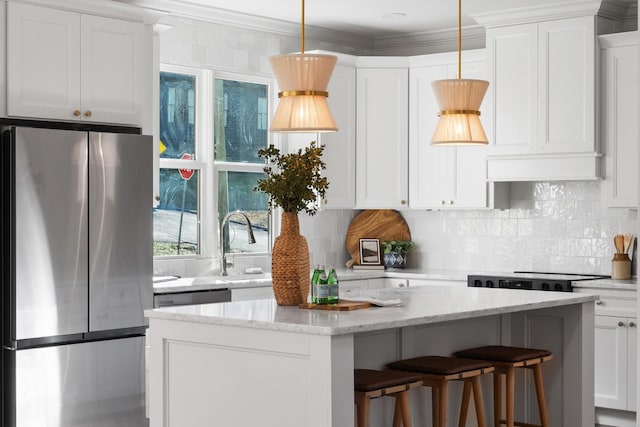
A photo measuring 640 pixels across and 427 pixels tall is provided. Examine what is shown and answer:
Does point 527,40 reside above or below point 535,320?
above

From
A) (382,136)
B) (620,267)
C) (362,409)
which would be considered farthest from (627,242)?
(362,409)

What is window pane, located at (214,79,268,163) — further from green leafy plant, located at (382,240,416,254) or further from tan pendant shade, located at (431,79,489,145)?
tan pendant shade, located at (431,79,489,145)

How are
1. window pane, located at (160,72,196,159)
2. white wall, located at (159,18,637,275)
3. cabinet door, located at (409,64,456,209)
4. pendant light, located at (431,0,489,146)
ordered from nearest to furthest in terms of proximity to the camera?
pendant light, located at (431,0,489,146) < window pane, located at (160,72,196,159) < white wall, located at (159,18,637,275) < cabinet door, located at (409,64,456,209)

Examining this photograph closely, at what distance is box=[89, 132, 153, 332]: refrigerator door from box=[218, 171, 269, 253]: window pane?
1.41 metres

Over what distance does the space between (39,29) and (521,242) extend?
12.3 ft

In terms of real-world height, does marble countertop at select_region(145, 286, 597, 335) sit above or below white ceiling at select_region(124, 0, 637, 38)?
below

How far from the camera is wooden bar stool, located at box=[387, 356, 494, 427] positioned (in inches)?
159

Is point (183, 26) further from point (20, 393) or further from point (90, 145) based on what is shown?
point (20, 393)

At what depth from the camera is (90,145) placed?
5.21 meters

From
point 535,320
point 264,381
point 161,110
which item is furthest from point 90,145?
point 535,320

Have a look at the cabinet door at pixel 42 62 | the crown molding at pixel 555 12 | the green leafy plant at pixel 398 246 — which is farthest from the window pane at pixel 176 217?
the crown molding at pixel 555 12

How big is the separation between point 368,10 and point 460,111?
8.49ft

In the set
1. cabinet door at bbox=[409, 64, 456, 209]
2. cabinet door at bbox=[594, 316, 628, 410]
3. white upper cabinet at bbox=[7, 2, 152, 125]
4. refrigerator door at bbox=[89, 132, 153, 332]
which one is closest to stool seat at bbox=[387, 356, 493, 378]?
refrigerator door at bbox=[89, 132, 153, 332]

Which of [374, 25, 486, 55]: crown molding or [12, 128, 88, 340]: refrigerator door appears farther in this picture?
[374, 25, 486, 55]: crown molding
